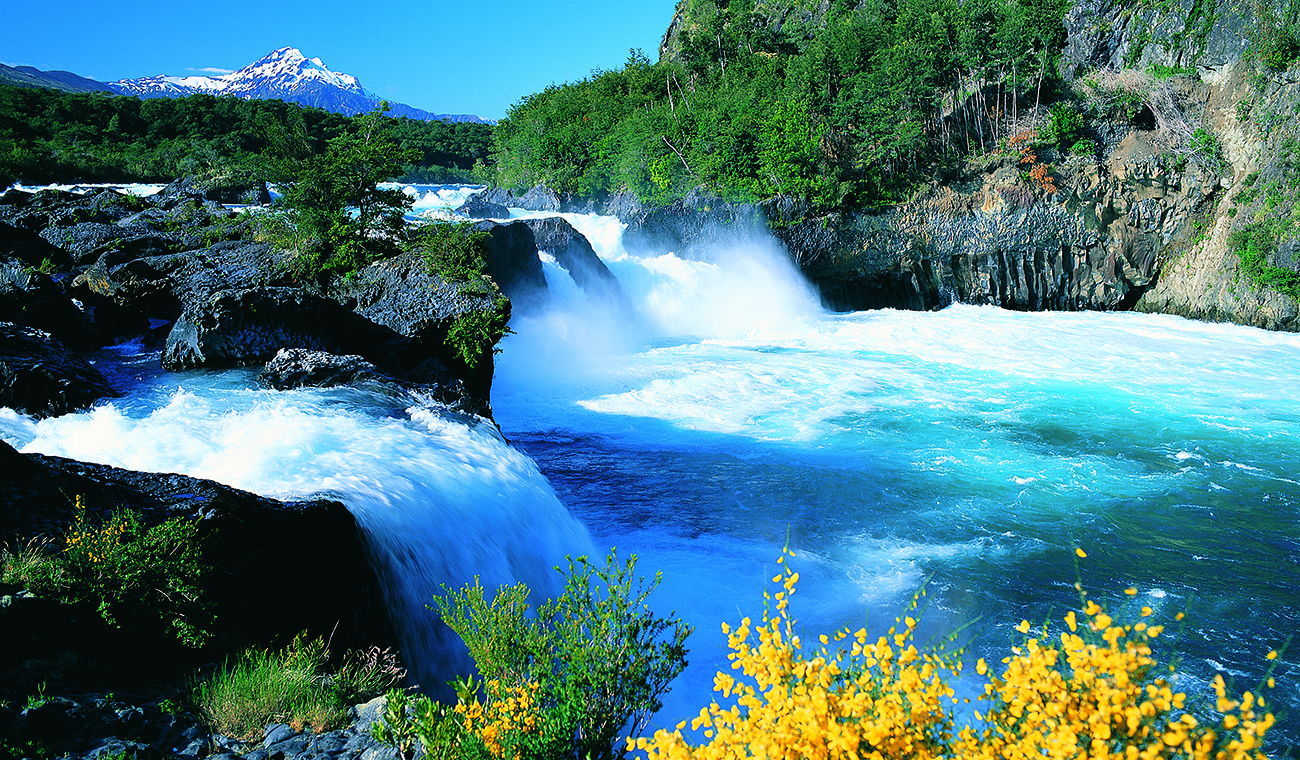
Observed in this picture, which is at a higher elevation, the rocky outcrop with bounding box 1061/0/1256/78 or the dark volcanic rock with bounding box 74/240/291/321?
the rocky outcrop with bounding box 1061/0/1256/78

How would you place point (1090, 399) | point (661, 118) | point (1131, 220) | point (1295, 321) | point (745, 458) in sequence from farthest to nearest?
point (661, 118) < point (1131, 220) < point (1295, 321) < point (1090, 399) < point (745, 458)

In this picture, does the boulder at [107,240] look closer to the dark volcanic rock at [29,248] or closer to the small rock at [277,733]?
the dark volcanic rock at [29,248]

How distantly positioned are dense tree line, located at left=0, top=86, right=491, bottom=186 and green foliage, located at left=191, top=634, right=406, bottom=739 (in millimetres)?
29267

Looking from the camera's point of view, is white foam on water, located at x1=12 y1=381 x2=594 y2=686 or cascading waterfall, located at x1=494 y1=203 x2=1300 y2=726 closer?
white foam on water, located at x1=12 y1=381 x2=594 y2=686

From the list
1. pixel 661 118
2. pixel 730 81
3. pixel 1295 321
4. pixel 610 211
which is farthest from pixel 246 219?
pixel 1295 321

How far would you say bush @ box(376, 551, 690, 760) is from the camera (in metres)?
3.11

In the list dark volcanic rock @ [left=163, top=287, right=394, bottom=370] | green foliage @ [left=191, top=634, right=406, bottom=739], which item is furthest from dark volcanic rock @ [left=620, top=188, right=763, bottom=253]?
green foliage @ [left=191, top=634, right=406, bottom=739]

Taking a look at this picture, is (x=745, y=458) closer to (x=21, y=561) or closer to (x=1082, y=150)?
(x=21, y=561)

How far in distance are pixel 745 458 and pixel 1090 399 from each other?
7667 millimetres

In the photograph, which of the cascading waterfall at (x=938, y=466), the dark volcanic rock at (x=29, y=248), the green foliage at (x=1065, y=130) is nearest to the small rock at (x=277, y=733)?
the cascading waterfall at (x=938, y=466)

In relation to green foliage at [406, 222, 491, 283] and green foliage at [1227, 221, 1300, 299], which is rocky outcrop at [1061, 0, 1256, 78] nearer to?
green foliage at [1227, 221, 1300, 299]

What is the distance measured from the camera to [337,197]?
500 inches

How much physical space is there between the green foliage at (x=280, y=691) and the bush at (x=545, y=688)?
0.56 metres

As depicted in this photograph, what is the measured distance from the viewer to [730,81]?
1313 inches
